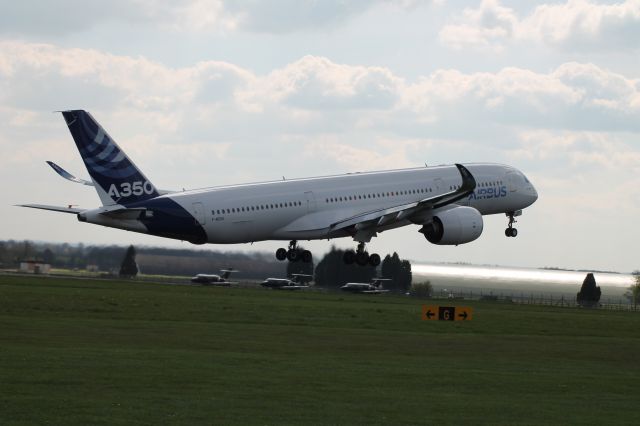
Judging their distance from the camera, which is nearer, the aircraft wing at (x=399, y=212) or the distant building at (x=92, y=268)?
the aircraft wing at (x=399, y=212)

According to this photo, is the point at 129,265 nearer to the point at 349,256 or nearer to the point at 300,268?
the point at 300,268

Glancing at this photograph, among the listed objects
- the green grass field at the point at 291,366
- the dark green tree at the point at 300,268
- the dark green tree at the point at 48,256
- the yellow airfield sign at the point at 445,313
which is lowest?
the green grass field at the point at 291,366

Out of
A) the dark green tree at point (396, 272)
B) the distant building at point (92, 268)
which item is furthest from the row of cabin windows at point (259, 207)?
the dark green tree at point (396, 272)

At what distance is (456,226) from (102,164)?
22.9 metres

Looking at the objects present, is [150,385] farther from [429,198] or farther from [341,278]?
[341,278]

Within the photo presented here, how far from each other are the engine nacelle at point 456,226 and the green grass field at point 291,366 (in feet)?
18.3

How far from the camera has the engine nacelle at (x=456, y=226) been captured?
8075cm

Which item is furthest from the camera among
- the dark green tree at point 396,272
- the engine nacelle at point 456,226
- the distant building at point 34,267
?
the dark green tree at point 396,272

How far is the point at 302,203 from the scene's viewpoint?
7862cm

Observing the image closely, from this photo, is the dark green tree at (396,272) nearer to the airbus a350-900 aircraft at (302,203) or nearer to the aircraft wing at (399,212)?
the airbus a350-900 aircraft at (302,203)

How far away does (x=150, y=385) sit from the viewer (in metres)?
39.7

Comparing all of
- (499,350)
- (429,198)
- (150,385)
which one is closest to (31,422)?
(150,385)

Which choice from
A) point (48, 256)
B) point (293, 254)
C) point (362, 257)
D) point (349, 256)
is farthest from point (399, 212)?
point (48, 256)

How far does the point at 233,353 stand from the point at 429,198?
31747 mm
